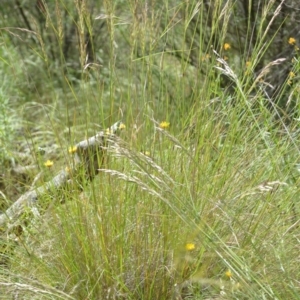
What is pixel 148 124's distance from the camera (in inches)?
115

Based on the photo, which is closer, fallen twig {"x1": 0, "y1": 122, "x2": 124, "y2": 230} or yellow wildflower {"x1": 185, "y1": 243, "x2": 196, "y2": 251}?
yellow wildflower {"x1": 185, "y1": 243, "x2": 196, "y2": 251}

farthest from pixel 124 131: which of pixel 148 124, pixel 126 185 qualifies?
pixel 126 185

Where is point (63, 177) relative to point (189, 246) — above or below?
below

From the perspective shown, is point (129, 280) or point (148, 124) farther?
point (148, 124)

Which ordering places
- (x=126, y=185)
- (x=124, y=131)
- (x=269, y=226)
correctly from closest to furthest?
1. (x=269, y=226)
2. (x=126, y=185)
3. (x=124, y=131)

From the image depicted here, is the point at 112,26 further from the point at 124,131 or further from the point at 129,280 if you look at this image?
the point at 129,280

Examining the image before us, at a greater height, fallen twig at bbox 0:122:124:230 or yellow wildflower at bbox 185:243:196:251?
yellow wildflower at bbox 185:243:196:251

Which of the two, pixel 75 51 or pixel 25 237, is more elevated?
pixel 25 237

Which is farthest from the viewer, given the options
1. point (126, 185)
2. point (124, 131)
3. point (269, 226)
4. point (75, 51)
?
point (75, 51)

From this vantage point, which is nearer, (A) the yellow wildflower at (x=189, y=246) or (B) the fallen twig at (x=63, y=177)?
(A) the yellow wildflower at (x=189, y=246)

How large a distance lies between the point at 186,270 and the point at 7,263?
0.83 meters

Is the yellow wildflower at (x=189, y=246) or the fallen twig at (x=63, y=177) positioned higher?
the yellow wildflower at (x=189, y=246)

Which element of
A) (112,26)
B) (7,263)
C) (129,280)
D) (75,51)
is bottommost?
(75,51)

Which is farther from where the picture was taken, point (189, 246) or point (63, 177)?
point (63, 177)
